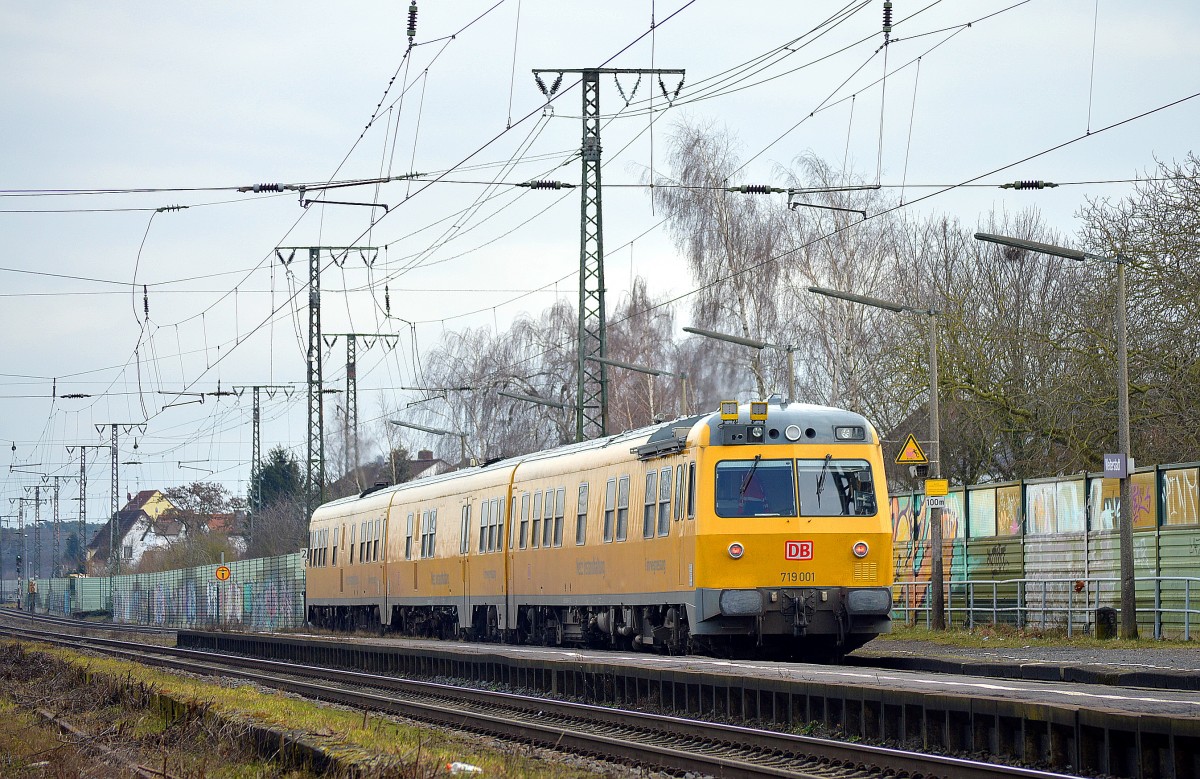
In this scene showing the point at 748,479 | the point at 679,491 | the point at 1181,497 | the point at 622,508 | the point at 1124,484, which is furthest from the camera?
the point at 1181,497

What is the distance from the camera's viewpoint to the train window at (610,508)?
2547 cm

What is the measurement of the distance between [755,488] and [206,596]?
54088mm

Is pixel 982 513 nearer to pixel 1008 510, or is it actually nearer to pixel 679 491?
pixel 1008 510

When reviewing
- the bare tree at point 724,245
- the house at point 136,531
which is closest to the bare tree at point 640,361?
the bare tree at point 724,245

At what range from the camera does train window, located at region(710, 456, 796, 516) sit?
22.0m

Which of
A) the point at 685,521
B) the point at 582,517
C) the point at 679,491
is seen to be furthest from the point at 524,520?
the point at 685,521

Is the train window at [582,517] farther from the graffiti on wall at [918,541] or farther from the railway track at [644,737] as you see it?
the graffiti on wall at [918,541]

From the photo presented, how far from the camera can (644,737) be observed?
15164mm

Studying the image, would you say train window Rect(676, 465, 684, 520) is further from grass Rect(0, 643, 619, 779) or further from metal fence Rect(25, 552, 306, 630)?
metal fence Rect(25, 552, 306, 630)

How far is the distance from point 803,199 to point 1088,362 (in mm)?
16567

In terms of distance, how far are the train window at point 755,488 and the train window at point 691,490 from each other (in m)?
0.33

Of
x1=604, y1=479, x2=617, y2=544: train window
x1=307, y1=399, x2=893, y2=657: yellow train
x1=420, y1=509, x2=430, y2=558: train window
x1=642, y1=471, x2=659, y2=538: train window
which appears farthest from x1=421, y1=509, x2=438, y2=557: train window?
x1=642, y1=471, x2=659, y2=538: train window

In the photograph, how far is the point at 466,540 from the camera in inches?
1318

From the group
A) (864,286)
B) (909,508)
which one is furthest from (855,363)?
(909,508)
